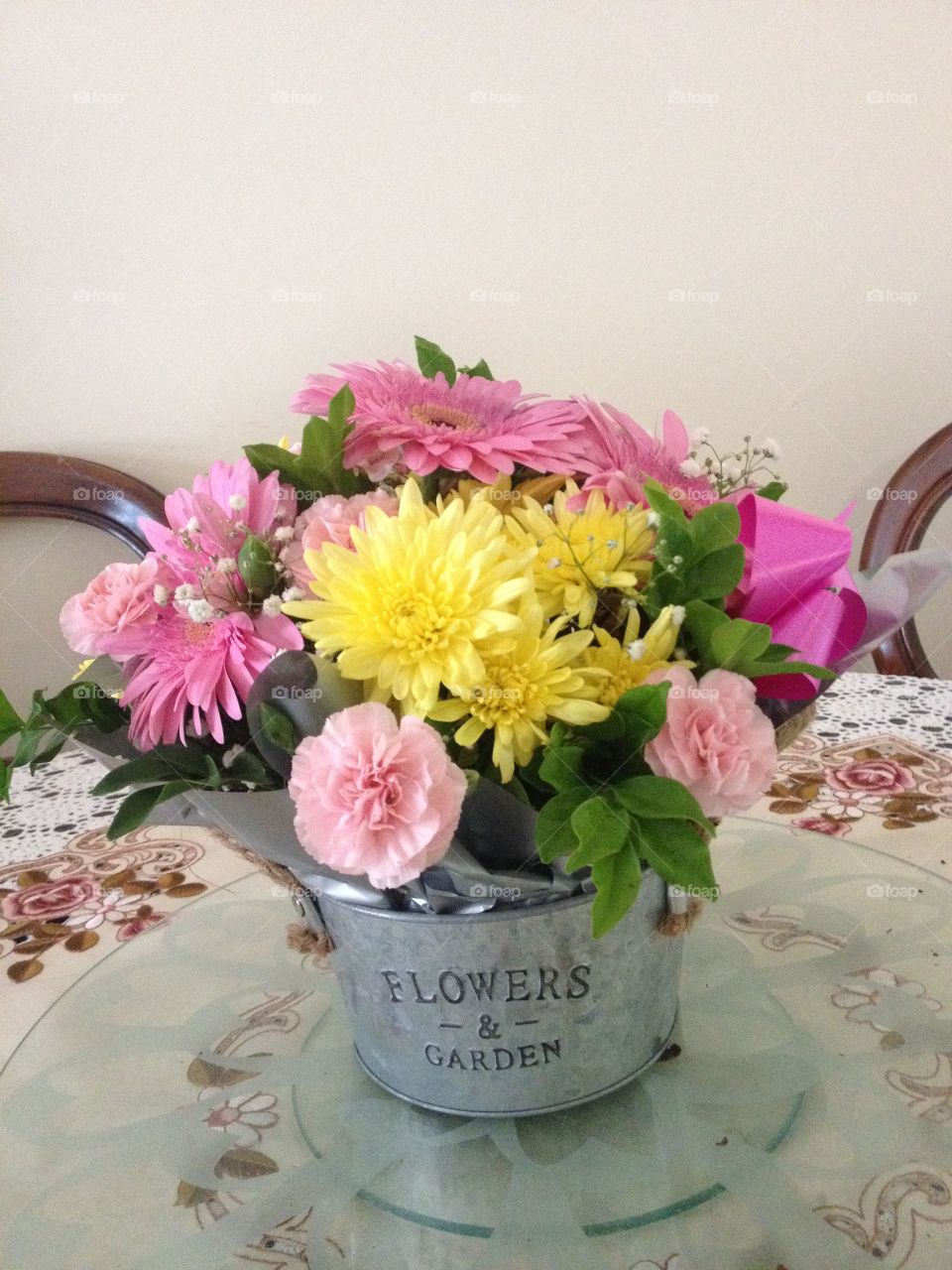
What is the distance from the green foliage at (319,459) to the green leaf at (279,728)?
12cm

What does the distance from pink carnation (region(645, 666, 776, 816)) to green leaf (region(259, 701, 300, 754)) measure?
14cm

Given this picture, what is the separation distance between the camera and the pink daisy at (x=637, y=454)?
1.50 ft

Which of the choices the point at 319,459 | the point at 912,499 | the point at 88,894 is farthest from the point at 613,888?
the point at 912,499

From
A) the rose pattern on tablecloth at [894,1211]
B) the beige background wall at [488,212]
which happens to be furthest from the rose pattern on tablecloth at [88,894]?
the beige background wall at [488,212]

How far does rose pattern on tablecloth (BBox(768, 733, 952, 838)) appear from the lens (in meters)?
0.77

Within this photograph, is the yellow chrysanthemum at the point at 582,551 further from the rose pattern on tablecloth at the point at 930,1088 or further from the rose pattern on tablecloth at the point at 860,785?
the rose pattern on tablecloth at the point at 860,785

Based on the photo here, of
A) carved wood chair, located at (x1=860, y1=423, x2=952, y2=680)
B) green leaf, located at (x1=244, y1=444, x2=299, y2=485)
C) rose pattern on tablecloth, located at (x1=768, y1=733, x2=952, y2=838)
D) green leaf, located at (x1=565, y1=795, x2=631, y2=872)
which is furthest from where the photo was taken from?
carved wood chair, located at (x1=860, y1=423, x2=952, y2=680)

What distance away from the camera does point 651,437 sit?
19.3 inches

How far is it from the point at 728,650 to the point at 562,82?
116cm

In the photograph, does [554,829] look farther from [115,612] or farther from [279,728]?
[115,612]

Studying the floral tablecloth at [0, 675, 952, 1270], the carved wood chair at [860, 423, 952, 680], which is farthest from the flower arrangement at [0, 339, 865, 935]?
the carved wood chair at [860, 423, 952, 680]

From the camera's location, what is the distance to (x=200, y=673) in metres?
0.41

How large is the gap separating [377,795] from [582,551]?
5.1 inches

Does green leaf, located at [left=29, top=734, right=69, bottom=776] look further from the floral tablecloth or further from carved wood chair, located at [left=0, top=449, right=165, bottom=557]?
carved wood chair, located at [left=0, top=449, right=165, bottom=557]
